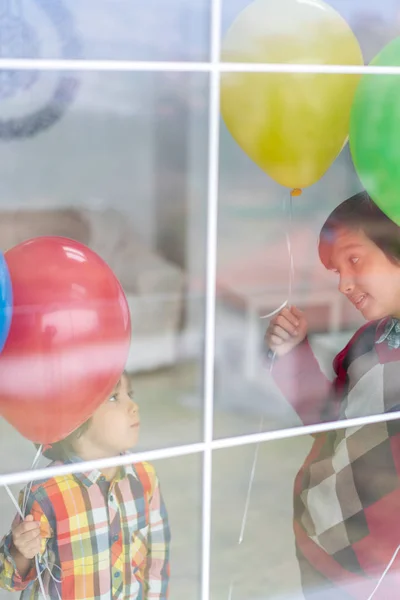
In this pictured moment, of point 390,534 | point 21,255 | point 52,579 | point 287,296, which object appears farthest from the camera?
point 390,534

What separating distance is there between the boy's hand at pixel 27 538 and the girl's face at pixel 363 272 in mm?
605

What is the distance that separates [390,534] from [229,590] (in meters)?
0.31

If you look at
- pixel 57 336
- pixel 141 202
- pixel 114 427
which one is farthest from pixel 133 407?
pixel 141 202

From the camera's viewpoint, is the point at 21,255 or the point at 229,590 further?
the point at 229,590

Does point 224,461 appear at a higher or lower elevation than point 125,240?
lower

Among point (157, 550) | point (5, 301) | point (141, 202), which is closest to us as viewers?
point (5, 301)

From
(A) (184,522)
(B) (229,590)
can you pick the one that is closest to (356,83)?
(A) (184,522)

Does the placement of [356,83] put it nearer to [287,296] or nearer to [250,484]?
[287,296]

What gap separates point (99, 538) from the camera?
1058mm

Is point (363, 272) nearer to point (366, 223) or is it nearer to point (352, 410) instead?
point (366, 223)

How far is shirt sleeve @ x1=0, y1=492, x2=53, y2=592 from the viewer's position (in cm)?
101

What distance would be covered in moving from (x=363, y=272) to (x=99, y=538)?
0.60m

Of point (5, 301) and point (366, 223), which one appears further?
point (366, 223)

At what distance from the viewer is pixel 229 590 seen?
3.90 feet
